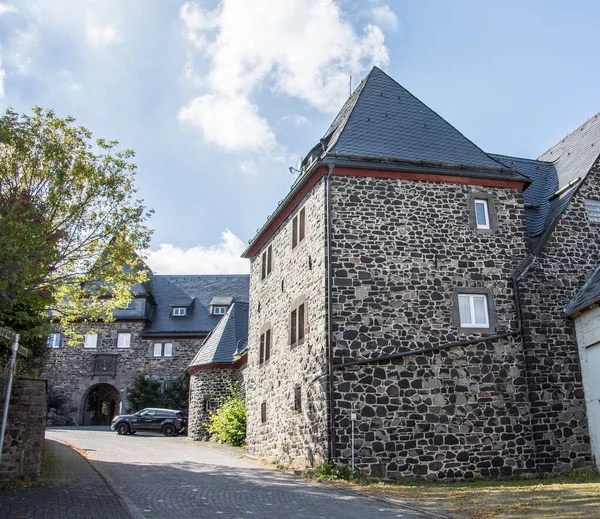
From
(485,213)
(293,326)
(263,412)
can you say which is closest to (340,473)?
(293,326)

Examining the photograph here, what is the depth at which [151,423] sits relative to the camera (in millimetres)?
31641

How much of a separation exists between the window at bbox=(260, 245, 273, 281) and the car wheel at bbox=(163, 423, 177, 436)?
1315 centimetres

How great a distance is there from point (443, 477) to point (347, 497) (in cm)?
358

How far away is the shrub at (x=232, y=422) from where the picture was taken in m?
25.0

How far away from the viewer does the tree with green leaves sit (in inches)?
499

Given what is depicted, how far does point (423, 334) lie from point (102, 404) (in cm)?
3447

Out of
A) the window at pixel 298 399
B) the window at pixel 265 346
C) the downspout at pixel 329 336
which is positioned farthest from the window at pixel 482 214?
the window at pixel 265 346

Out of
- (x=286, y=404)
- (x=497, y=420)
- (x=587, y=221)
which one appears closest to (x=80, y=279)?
(x=286, y=404)

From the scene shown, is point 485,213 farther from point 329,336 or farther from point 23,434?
point 23,434

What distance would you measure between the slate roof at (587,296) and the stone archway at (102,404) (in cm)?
3294

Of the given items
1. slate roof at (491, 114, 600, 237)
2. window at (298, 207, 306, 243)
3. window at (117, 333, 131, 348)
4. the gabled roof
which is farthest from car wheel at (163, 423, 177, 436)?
slate roof at (491, 114, 600, 237)

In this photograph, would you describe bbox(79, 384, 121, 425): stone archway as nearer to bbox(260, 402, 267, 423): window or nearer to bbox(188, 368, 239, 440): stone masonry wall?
bbox(188, 368, 239, 440): stone masonry wall

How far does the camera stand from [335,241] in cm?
1582

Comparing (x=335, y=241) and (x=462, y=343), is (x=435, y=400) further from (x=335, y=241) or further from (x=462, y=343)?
(x=335, y=241)
